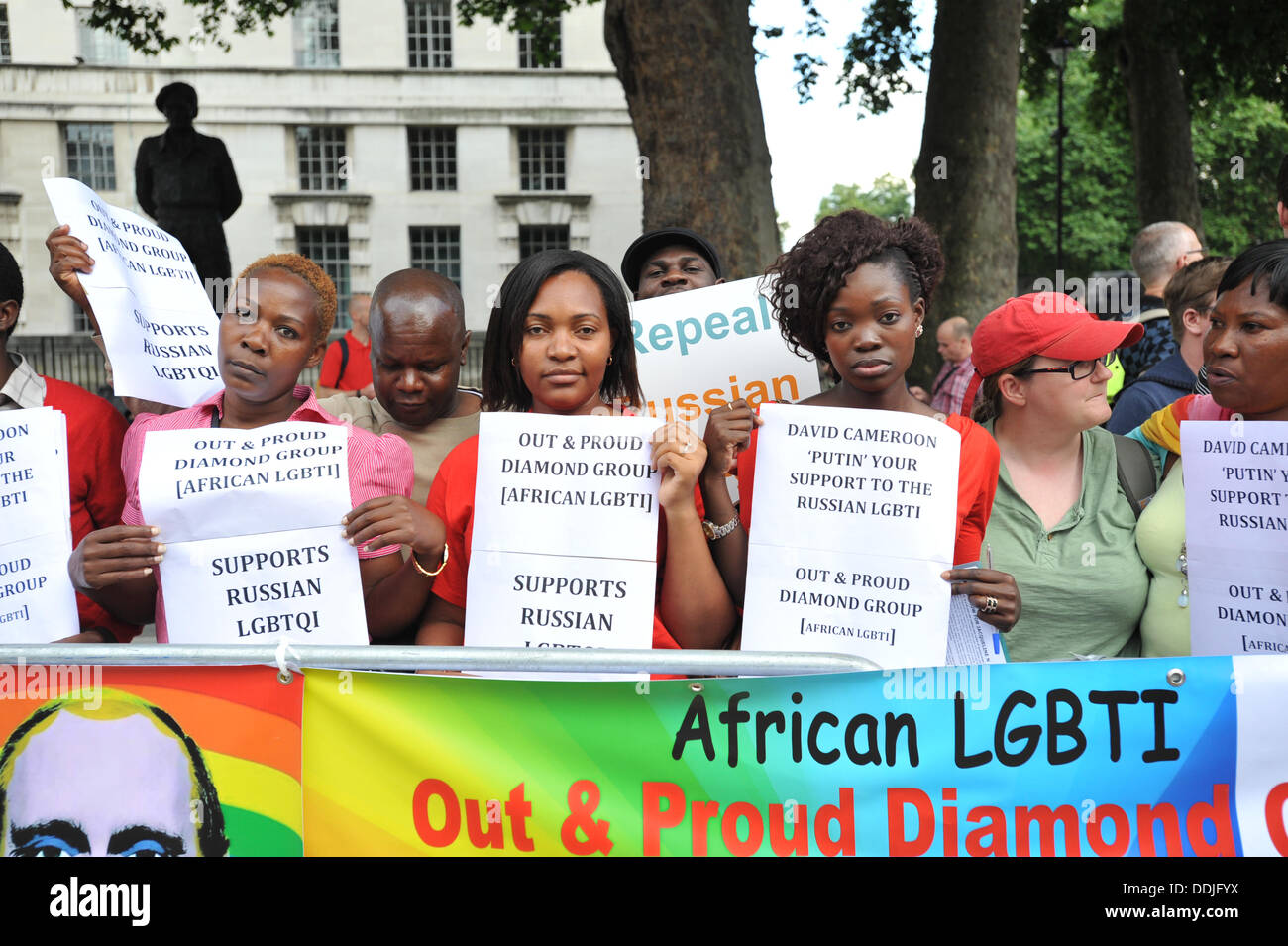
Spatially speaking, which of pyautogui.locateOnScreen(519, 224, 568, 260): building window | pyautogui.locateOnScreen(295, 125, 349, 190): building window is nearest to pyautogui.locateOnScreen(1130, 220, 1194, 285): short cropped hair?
pyautogui.locateOnScreen(519, 224, 568, 260): building window

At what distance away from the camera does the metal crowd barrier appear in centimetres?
242

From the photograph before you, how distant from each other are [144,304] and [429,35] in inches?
1406

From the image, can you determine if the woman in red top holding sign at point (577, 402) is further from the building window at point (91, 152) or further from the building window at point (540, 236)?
the building window at point (91, 152)

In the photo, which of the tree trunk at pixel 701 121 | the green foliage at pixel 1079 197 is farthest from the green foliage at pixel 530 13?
the green foliage at pixel 1079 197

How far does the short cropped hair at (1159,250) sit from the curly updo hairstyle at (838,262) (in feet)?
11.5

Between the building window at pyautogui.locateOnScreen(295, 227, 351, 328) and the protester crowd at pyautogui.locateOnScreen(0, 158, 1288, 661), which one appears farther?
the building window at pyautogui.locateOnScreen(295, 227, 351, 328)

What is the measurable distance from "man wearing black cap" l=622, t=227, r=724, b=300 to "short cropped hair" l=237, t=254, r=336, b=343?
153cm

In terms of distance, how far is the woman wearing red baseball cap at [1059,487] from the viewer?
3.03m

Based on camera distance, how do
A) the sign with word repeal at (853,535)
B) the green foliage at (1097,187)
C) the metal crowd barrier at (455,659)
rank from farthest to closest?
the green foliage at (1097,187), the sign with word repeal at (853,535), the metal crowd barrier at (455,659)

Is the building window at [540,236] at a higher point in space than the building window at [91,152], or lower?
lower

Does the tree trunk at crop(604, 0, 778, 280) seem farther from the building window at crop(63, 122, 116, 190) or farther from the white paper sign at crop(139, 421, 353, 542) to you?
the building window at crop(63, 122, 116, 190)

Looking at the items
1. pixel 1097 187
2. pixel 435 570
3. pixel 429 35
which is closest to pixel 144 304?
pixel 435 570

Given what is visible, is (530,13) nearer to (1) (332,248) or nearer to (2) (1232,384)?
(2) (1232,384)
